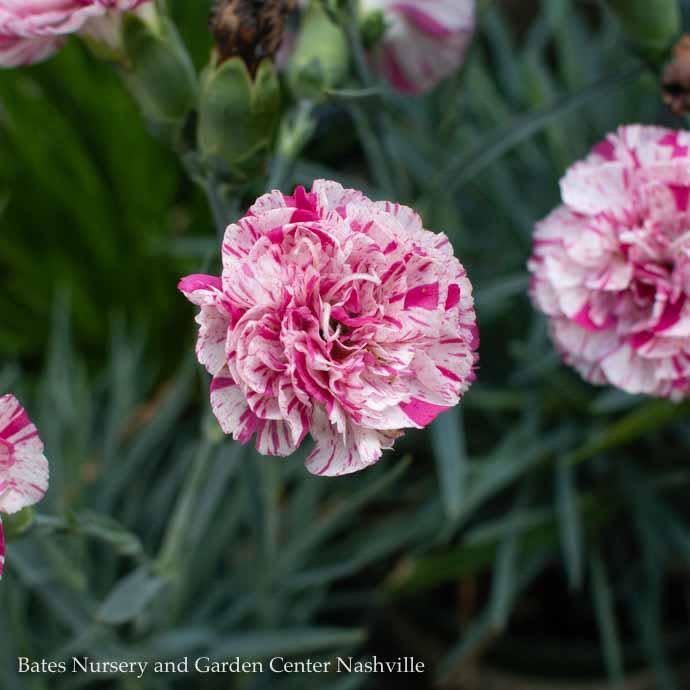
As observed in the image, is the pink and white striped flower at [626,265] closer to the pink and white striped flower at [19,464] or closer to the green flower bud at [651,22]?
the green flower bud at [651,22]

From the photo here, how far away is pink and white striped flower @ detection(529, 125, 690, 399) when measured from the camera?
45cm

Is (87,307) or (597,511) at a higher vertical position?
(87,307)

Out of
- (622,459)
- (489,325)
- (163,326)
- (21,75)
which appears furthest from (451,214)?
(21,75)

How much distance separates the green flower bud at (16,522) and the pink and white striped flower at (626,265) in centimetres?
27

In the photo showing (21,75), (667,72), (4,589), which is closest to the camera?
(667,72)

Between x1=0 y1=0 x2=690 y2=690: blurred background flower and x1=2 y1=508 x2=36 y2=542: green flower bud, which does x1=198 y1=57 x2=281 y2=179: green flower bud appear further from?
x1=2 y1=508 x2=36 y2=542: green flower bud

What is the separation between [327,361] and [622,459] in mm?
534

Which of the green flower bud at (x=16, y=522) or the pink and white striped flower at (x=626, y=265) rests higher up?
the pink and white striped flower at (x=626, y=265)

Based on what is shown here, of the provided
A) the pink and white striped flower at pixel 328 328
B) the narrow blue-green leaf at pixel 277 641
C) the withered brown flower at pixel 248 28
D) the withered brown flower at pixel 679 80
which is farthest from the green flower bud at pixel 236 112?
the narrow blue-green leaf at pixel 277 641

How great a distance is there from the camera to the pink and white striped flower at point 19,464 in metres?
0.37

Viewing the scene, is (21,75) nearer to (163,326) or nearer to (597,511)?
(163,326)

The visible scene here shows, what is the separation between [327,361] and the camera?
1.14ft

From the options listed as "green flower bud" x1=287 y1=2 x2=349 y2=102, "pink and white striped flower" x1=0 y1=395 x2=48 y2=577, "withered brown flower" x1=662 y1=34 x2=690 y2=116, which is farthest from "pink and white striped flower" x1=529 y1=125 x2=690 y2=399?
"pink and white striped flower" x1=0 y1=395 x2=48 y2=577

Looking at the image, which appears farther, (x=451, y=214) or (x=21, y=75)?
(x=21, y=75)
